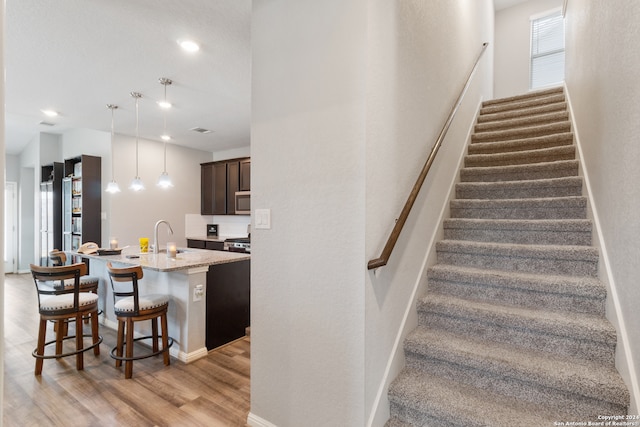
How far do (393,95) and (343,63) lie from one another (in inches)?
15.6

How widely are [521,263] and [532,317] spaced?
0.53m

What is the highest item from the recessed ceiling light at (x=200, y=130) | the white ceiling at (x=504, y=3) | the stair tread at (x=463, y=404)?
the white ceiling at (x=504, y=3)

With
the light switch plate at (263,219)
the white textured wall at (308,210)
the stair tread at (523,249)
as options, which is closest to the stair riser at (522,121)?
the stair tread at (523,249)

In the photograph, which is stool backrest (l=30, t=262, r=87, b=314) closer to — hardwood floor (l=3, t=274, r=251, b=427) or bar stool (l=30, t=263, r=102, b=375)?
bar stool (l=30, t=263, r=102, b=375)

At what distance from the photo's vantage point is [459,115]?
11.0 feet

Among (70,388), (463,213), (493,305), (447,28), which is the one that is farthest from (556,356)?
(70,388)

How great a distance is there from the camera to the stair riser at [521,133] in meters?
3.36

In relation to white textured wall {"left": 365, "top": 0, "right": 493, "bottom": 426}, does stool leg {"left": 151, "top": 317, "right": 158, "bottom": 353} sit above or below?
below

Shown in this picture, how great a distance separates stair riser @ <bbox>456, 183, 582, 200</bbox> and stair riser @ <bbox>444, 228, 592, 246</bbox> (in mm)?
514

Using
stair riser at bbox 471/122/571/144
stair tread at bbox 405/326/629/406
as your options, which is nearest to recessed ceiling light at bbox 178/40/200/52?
stair tread at bbox 405/326/629/406

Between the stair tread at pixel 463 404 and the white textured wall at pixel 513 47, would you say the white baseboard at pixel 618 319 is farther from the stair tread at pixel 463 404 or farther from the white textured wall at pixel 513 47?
the white textured wall at pixel 513 47

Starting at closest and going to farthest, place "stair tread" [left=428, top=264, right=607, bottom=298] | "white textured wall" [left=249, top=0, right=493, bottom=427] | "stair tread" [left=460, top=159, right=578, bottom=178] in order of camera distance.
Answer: "white textured wall" [left=249, top=0, right=493, bottom=427], "stair tread" [left=428, top=264, right=607, bottom=298], "stair tread" [left=460, top=159, right=578, bottom=178]

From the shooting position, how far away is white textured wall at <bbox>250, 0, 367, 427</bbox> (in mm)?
1621

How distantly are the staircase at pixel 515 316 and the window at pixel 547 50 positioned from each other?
353cm
